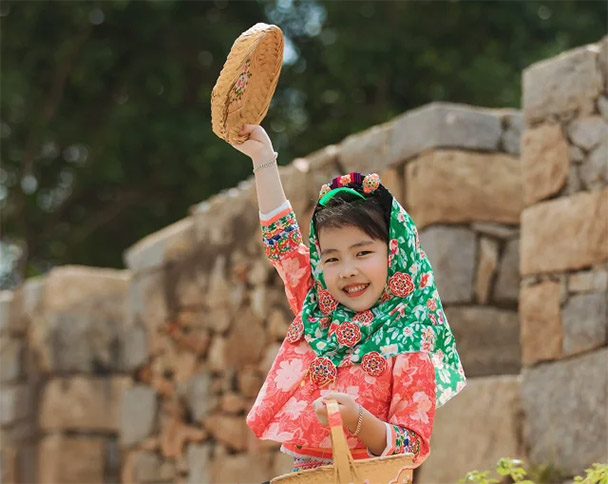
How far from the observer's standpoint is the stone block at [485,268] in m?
5.22

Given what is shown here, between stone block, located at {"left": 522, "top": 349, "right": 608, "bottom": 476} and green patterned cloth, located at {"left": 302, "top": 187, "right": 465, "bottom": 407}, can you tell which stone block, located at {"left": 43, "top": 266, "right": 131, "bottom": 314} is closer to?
stone block, located at {"left": 522, "top": 349, "right": 608, "bottom": 476}

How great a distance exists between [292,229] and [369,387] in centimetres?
47

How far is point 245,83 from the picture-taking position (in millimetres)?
2750

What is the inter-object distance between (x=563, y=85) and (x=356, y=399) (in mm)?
2366

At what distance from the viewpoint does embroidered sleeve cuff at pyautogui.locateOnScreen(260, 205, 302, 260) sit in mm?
2807

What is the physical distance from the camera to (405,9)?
11820 mm

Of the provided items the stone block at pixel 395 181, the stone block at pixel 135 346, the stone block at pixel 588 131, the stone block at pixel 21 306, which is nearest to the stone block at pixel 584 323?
the stone block at pixel 588 131

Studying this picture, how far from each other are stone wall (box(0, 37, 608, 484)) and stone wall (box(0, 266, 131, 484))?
1 cm

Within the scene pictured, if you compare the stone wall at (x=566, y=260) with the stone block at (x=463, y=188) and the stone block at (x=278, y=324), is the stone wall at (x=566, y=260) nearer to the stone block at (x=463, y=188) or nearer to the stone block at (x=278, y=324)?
the stone block at (x=463, y=188)

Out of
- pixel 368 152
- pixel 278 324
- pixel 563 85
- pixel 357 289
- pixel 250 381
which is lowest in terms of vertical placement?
pixel 357 289

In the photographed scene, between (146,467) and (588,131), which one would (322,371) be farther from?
(146,467)

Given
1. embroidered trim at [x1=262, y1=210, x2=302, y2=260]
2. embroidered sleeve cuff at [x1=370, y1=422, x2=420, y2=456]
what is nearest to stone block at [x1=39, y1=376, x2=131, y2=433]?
embroidered trim at [x1=262, y1=210, x2=302, y2=260]

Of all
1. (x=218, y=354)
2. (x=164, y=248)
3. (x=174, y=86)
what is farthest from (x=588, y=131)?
(x=174, y=86)

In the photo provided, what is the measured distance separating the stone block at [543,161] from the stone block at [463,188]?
52 cm
